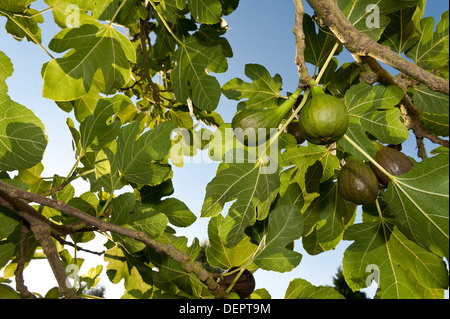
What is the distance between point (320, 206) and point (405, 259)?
0.39 metres

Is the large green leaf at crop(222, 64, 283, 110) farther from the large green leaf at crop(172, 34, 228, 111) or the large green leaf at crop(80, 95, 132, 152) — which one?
the large green leaf at crop(80, 95, 132, 152)

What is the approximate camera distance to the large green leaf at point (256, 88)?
1.44 m

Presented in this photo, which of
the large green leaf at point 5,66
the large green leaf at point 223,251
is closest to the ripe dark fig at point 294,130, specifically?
the large green leaf at point 223,251

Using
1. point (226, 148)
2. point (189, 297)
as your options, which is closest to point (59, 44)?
point (226, 148)

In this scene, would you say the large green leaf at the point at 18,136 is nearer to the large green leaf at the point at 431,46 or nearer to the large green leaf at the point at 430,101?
the large green leaf at the point at 430,101

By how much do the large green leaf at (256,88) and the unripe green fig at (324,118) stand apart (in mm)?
448

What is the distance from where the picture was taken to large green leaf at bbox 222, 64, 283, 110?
1.44m

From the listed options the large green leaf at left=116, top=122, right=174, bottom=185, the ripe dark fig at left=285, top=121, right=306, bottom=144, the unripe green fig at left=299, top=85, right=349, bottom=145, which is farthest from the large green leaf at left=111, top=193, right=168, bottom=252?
the ripe dark fig at left=285, top=121, right=306, bottom=144

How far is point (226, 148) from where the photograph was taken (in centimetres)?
128

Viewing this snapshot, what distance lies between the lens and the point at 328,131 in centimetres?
100

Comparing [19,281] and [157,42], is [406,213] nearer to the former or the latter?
[19,281]

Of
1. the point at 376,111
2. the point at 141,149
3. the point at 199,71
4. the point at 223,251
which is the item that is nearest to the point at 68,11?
the point at 199,71

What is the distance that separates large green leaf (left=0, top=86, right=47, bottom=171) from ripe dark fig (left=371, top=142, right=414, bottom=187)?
1.16 meters

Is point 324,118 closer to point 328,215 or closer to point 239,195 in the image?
point 239,195
